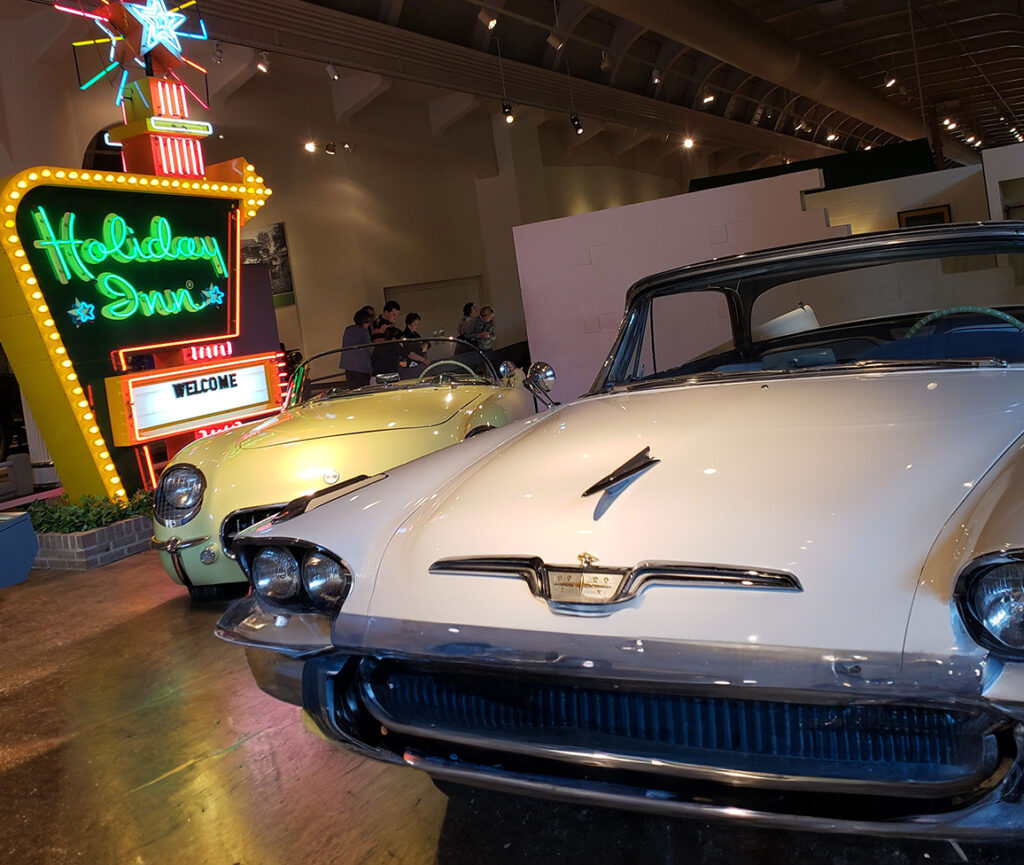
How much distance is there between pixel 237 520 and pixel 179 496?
0.99ft

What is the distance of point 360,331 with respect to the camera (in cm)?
842

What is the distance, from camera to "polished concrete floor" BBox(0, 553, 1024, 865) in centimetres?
190

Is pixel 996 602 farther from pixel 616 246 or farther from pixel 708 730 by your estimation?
pixel 616 246

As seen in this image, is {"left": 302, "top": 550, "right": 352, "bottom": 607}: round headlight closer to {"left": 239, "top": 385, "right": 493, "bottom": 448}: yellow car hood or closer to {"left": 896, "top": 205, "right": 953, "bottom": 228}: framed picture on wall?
{"left": 239, "top": 385, "right": 493, "bottom": 448}: yellow car hood

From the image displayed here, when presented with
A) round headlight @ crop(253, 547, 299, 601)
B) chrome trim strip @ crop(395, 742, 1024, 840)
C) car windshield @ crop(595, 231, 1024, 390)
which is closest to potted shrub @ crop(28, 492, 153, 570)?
car windshield @ crop(595, 231, 1024, 390)

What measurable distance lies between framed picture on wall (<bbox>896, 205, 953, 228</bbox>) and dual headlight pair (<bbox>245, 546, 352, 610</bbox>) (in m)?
10.7

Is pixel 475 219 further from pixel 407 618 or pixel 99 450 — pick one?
pixel 407 618

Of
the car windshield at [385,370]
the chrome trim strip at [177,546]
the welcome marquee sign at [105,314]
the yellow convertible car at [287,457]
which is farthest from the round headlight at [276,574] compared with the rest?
the welcome marquee sign at [105,314]

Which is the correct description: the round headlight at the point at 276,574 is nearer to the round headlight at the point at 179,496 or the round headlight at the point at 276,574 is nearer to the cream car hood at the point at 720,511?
the cream car hood at the point at 720,511

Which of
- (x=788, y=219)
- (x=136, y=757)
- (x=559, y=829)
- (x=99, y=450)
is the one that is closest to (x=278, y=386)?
(x=99, y=450)

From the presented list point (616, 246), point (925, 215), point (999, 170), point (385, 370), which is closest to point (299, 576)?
point (385, 370)

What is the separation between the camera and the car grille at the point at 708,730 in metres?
1.33

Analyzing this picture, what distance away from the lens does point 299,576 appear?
6.10 ft

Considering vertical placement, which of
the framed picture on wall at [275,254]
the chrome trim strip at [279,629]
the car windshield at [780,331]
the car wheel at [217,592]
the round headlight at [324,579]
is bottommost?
the car wheel at [217,592]
